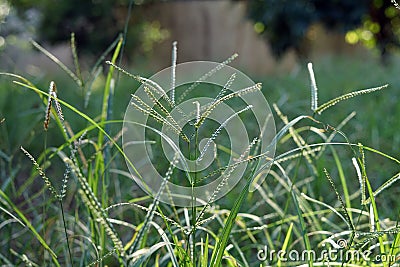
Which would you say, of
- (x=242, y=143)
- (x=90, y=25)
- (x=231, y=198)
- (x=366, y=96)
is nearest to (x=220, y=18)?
(x=90, y=25)

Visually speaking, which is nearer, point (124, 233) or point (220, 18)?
point (124, 233)

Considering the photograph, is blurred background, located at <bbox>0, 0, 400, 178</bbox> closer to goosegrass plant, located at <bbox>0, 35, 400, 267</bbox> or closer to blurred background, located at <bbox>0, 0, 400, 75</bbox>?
blurred background, located at <bbox>0, 0, 400, 75</bbox>

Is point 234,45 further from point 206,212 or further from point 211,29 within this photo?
point 206,212

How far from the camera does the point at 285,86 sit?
10.8ft

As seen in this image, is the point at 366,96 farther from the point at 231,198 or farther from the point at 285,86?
the point at 231,198

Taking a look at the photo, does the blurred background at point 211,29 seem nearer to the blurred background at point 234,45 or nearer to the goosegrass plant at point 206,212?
the blurred background at point 234,45

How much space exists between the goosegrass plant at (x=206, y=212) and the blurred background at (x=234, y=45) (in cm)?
25

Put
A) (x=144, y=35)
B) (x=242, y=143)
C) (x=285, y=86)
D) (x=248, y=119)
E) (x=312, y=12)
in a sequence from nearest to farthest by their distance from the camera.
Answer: (x=242, y=143), (x=248, y=119), (x=285, y=86), (x=312, y=12), (x=144, y=35)

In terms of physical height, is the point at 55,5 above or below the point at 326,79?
above

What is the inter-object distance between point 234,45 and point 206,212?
6.00 meters

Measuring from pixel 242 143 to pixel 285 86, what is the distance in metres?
1.43

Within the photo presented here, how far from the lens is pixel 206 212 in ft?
3.62

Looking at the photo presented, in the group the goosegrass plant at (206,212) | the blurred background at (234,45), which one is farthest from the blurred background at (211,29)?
the goosegrass plant at (206,212)

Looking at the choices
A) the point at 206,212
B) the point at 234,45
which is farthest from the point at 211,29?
the point at 206,212
